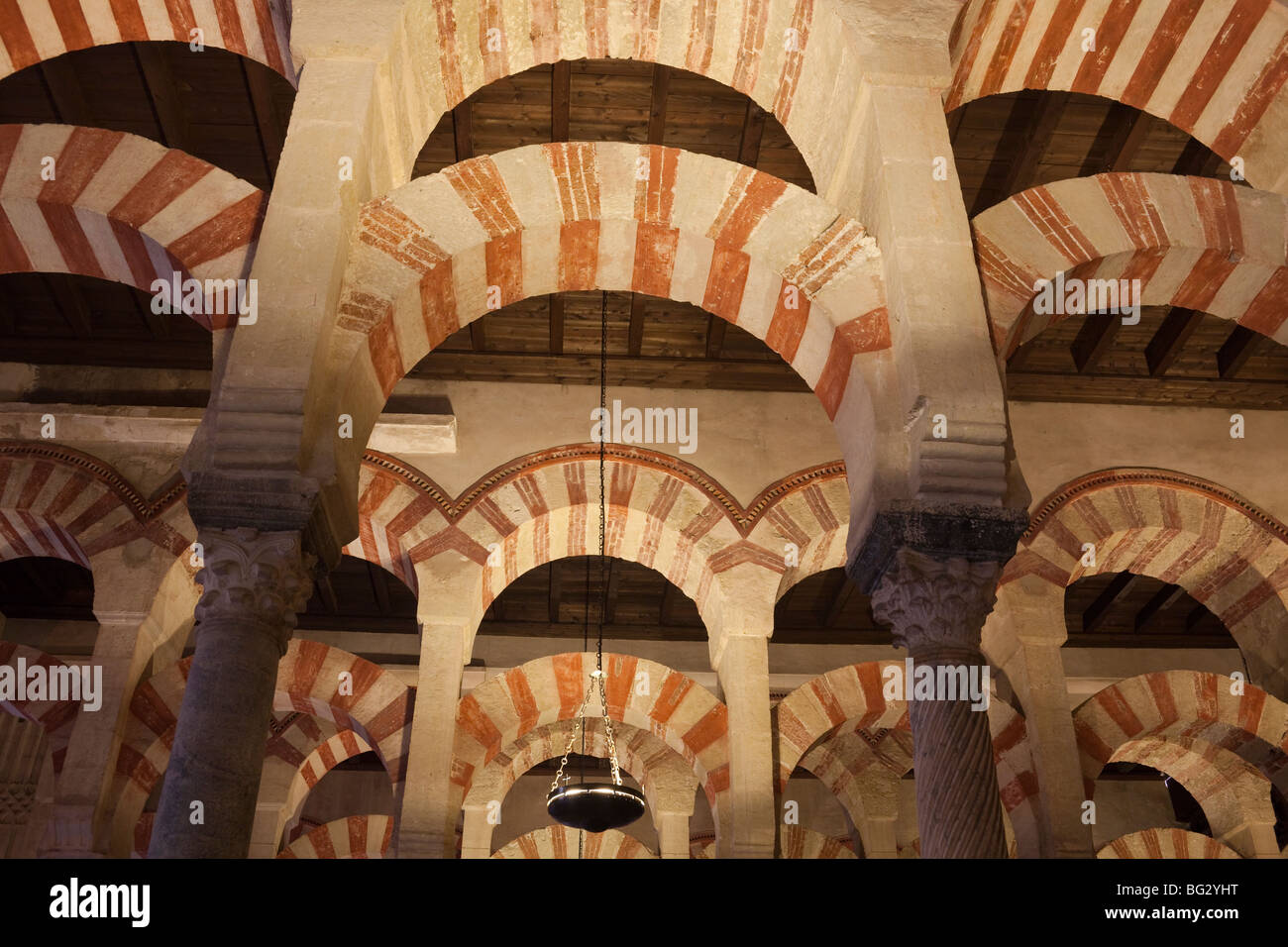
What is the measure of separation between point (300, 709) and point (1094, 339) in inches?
208

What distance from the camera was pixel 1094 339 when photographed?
23.2ft

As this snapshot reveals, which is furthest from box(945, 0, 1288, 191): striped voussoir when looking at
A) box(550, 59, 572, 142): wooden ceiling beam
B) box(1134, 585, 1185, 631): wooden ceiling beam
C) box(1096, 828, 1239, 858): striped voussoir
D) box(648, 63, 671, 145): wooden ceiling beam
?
box(1096, 828, 1239, 858): striped voussoir

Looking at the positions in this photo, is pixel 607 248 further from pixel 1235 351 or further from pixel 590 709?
pixel 1235 351

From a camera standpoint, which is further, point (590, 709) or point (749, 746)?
point (590, 709)

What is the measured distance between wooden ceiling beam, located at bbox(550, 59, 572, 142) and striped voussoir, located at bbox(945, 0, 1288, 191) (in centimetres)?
198

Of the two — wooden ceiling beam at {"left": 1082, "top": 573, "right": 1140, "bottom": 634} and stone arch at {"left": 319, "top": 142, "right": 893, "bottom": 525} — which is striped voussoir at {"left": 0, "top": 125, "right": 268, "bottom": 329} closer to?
stone arch at {"left": 319, "top": 142, "right": 893, "bottom": 525}

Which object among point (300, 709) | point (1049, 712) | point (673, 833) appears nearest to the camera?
point (1049, 712)

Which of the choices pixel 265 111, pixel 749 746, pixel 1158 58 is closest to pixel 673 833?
pixel 749 746

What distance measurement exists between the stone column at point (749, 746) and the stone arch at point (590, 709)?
1.36 ft

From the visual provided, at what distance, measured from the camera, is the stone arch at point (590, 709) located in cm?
635

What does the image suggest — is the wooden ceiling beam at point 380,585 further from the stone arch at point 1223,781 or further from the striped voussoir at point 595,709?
the stone arch at point 1223,781

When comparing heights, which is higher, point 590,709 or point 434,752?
point 590,709
